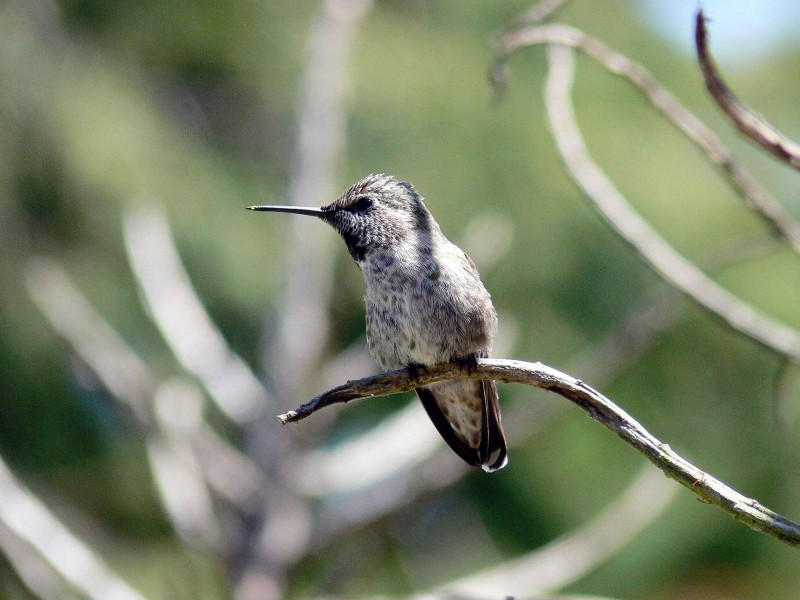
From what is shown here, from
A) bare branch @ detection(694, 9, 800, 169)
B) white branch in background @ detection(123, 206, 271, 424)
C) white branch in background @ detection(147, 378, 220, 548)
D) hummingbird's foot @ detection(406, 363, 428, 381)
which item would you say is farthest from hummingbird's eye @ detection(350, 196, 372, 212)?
white branch in background @ detection(123, 206, 271, 424)

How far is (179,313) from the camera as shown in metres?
5.08

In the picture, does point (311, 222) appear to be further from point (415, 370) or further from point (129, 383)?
A: point (415, 370)

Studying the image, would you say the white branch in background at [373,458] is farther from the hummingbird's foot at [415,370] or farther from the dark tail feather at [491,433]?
the hummingbird's foot at [415,370]

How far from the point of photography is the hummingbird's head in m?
3.00

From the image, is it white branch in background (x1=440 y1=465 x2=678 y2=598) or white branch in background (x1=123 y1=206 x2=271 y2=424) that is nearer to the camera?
white branch in background (x1=440 y1=465 x2=678 y2=598)

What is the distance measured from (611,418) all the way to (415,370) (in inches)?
29.5

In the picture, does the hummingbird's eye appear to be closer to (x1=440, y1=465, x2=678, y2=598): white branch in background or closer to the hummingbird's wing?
the hummingbird's wing

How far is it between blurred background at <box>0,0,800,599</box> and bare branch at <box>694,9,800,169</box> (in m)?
2.26

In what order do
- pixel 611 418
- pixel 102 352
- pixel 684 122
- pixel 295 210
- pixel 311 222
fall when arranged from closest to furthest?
pixel 611 418
pixel 684 122
pixel 295 210
pixel 102 352
pixel 311 222

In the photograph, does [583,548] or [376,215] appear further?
[583,548]

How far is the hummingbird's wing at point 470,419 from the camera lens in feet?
9.83

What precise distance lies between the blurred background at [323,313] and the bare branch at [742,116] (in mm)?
2262

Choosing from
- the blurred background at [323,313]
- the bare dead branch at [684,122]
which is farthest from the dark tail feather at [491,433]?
the blurred background at [323,313]

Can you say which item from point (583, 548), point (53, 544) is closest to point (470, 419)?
point (583, 548)
